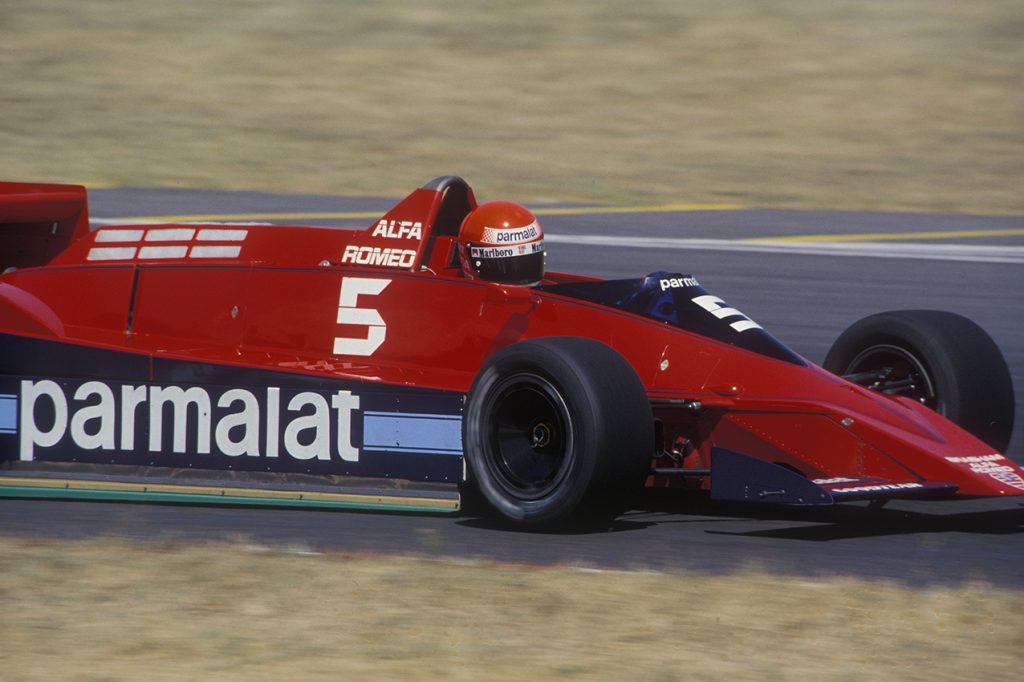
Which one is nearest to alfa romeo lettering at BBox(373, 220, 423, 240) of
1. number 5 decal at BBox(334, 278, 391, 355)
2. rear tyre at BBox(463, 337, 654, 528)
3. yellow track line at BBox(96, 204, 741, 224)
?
number 5 decal at BBox(334, 278, 391, 355)

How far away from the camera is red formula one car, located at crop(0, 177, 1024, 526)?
5977mm

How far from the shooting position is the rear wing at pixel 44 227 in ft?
26.4

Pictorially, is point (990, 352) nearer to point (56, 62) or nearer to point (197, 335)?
point (197, 335)

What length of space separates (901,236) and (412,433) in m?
9.80

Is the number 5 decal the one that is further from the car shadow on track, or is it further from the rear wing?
the rear wing

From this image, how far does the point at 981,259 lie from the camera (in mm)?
14180

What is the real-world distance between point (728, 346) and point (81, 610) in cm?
264

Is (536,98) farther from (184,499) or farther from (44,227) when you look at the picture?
(184,499)

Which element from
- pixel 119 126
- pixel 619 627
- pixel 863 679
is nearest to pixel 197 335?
pixel 619 627

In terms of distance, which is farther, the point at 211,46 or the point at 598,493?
the point at 211,46

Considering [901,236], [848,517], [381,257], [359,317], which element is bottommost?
[848,517]

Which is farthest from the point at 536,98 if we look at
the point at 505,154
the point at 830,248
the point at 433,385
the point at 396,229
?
the point at 433,385

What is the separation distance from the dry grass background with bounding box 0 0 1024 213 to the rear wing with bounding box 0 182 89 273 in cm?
967

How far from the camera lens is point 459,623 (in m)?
4.92
